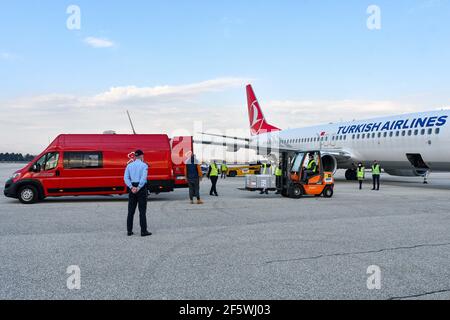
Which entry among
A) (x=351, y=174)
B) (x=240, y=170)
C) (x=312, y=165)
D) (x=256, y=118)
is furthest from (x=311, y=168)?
(x=256, y=118)

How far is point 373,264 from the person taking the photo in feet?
20.5

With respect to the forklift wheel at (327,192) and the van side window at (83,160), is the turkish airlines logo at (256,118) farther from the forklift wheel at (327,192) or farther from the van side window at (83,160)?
the van side window at (83,160)

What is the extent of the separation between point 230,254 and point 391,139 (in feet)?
61.3

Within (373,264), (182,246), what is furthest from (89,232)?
(373,264)

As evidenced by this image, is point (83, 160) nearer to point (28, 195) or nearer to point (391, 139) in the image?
point (28, 195)

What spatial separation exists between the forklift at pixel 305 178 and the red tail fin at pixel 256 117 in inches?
950

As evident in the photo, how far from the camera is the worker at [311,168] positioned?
17078 millimetres

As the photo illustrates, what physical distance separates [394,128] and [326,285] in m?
19.8

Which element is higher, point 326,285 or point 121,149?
point 121,149

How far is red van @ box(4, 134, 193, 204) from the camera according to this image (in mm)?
14984

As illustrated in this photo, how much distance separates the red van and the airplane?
8.89 m

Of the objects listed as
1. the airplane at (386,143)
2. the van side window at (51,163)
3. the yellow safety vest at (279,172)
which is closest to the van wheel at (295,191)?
the yellow safety vest at (279,172)
